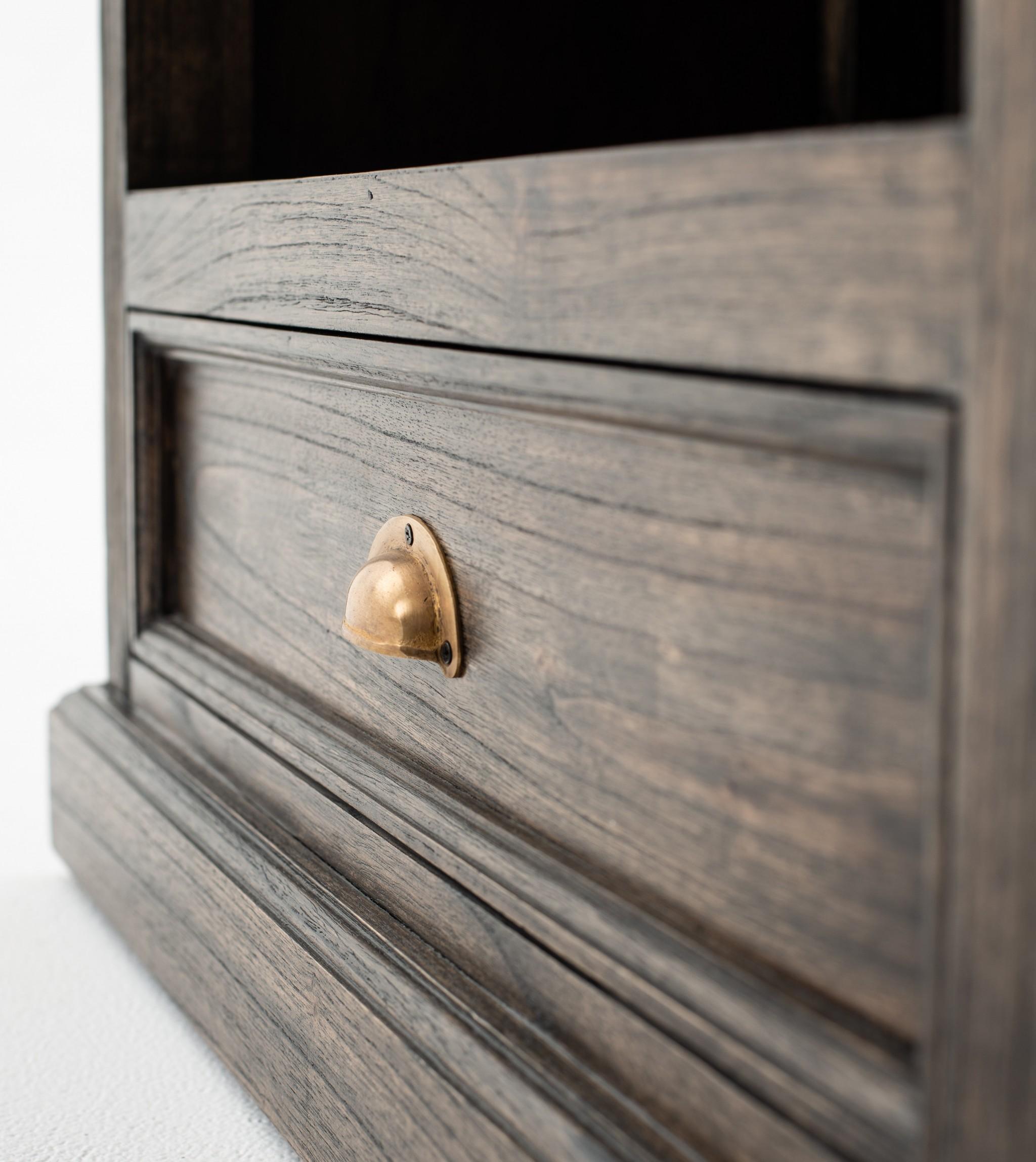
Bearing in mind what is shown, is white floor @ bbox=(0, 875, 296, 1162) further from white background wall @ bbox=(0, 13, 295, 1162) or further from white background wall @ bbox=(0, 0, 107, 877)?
white background wall @ bbox=(0, 0, 107, 877)

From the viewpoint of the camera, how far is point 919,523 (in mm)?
228

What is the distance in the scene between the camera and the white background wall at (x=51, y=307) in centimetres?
109

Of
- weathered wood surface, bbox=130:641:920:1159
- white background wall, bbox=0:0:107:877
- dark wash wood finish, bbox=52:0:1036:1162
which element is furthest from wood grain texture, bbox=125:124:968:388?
white background wall, bbox=0:0:107:877

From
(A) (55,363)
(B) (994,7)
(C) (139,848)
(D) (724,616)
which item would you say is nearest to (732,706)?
(D) (724,616)

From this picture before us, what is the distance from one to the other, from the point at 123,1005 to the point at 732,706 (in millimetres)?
349

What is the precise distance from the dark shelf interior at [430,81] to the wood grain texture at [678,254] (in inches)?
7.9

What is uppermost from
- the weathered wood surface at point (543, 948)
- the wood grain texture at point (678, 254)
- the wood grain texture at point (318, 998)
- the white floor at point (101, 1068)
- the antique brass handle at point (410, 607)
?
the wood grain texture at point (678, 254)

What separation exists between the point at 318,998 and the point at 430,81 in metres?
0.42

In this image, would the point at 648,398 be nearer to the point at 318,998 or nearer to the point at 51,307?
the point at 318,998

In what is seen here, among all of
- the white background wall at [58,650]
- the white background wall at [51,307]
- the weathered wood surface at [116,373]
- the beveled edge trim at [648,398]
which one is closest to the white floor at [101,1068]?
the white background wall at [58,650]

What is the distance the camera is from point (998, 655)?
21cm

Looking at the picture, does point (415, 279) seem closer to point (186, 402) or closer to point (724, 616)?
point (724, 616)

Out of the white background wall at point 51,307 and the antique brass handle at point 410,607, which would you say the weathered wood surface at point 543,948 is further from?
the white background wall at point 51,307

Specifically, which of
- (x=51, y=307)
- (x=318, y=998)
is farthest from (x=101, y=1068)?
(x=51, y=307)
